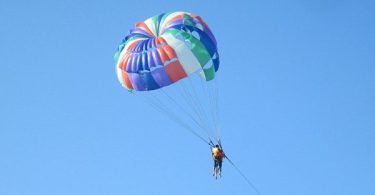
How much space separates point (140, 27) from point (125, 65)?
6.69ft

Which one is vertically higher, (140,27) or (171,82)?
(140,27)

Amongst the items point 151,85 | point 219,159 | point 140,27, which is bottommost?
point 219,159

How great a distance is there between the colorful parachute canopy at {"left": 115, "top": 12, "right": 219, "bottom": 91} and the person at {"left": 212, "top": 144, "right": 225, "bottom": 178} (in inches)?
118

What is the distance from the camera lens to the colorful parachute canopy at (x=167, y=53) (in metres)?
27.3

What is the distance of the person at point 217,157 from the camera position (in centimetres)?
2762

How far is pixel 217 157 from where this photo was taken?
2762 cm

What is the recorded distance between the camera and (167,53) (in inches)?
1072

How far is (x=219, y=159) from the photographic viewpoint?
2767 cm

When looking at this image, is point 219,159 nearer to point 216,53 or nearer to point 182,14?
point 216,53

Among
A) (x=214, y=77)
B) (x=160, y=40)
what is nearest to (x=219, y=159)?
(x=214, y=77)

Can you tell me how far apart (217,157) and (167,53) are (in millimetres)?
4605

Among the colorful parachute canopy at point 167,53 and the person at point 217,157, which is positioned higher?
the colorful parachute canopy at point 167,53

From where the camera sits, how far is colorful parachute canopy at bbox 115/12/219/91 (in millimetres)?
27312

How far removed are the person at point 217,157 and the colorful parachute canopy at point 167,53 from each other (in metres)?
3.00
